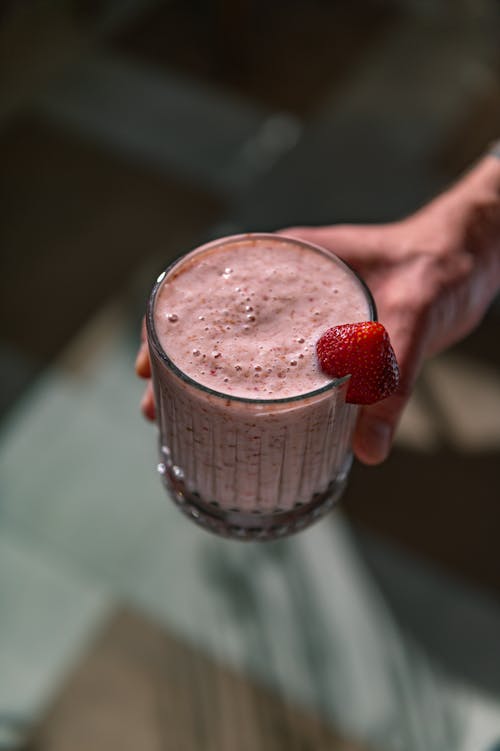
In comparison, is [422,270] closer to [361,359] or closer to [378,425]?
[378,425]

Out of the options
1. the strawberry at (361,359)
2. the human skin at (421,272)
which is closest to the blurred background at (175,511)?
the human skin at (421,272)

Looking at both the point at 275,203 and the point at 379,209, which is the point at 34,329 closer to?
the point at 275,203

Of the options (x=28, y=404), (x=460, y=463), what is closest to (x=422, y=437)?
(x=460, y=463)

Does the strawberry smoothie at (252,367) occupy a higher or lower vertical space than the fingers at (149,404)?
higher

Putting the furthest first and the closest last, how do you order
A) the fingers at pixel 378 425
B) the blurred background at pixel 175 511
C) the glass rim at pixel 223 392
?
the blurred background at pixel 175 511 < the fingers at pixel 378 425 < the glass rim at pixel 223 392

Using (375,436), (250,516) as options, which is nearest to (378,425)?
(375,436)

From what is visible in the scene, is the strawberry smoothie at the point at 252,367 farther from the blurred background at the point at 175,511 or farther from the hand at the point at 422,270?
the blurred background at the point at 175,511

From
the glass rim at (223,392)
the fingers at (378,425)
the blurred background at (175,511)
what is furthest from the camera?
the blurred background at (175,511)
